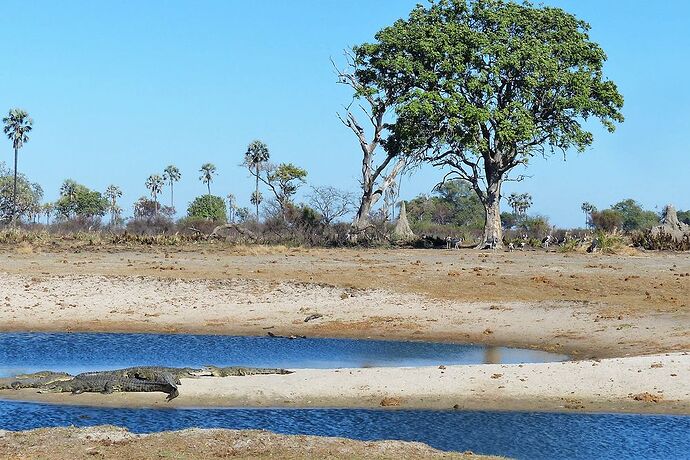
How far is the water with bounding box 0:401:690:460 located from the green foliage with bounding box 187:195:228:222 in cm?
6773

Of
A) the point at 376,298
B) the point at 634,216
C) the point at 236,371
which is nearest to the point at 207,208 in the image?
the point at 634,216

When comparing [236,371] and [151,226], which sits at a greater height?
[151,226]

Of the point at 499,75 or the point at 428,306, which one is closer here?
the point at 428,306

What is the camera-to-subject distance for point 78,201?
10169 cm

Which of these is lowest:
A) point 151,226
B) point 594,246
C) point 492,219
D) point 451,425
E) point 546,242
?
point 451,425

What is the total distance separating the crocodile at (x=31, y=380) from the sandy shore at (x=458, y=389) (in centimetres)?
15

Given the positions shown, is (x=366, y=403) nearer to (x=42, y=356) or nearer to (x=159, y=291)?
(x=42, y=356)

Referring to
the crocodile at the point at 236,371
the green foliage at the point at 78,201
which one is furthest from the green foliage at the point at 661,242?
the green foliage at the point at 78,201

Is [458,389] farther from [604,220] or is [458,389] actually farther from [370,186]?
[604,220]

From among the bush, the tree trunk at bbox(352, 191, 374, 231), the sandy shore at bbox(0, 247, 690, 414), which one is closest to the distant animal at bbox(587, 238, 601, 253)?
the sandy shore at bbox(0, 247, 690, 414)

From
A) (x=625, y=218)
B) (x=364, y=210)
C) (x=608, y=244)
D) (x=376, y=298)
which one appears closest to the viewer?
(x=376, y=298)

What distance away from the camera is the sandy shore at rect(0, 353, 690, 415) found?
1470 cm

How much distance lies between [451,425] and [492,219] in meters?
29.4

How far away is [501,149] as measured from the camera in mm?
41531
